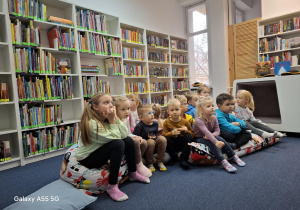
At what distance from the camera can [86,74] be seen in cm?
331

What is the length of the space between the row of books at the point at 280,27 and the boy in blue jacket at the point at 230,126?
9.86 feet

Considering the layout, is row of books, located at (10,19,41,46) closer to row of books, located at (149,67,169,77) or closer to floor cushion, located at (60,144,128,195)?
floor cushion, located at (60,144,128,195)

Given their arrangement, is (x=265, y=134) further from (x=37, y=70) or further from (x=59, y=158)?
(x=37, y=70)

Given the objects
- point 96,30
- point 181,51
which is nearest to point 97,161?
point 96,30

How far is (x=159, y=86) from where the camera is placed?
4875 millimetres

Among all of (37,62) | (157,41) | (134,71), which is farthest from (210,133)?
(157,41)

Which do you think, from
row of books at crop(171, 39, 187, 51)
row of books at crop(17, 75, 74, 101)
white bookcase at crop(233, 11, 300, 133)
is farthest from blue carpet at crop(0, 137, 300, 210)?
row of books at crop(171, 39, 187, 51)

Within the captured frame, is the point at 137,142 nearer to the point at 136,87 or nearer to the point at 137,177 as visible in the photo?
the point at 137,177

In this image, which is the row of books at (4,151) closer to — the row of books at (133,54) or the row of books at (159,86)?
the row of books at (133,54)

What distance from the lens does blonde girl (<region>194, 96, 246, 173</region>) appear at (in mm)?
2027

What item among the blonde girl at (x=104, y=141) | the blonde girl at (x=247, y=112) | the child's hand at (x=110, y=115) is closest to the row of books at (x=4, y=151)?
the blonde girl at (x=104, y=141)

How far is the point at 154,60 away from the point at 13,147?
3175 millimetres

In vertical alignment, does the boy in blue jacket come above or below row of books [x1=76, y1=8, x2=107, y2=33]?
below

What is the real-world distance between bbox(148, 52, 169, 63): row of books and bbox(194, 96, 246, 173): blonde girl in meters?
2.71
